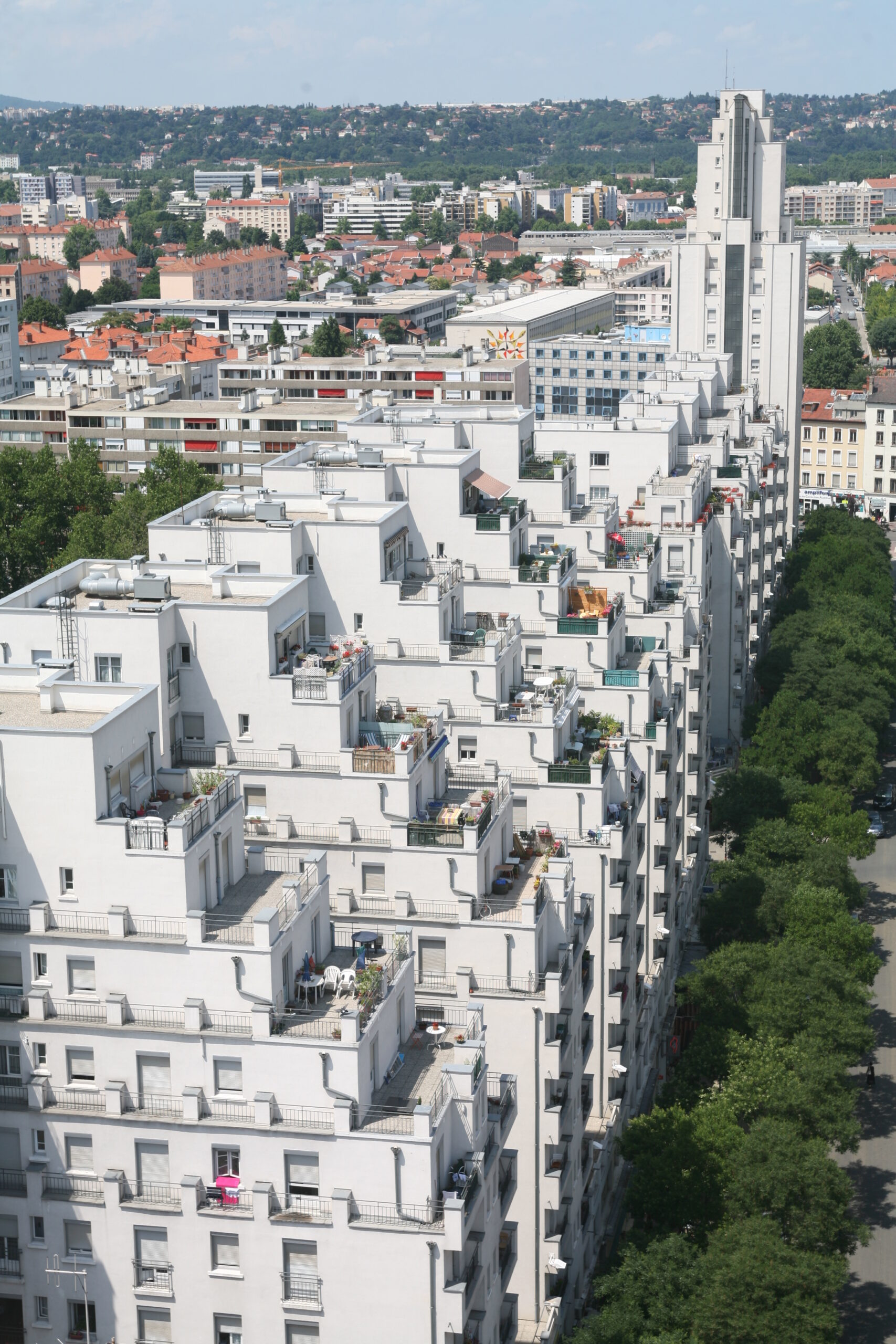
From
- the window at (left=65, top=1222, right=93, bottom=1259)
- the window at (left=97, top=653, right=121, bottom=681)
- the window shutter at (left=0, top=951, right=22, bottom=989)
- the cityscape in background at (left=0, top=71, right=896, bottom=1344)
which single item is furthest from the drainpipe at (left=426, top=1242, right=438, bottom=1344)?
the window at (left=97, top=653, right=121, bottom=681)

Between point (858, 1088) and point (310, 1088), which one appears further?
point (858, 1088)

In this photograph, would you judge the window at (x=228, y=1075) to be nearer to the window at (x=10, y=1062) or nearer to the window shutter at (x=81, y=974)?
the window shutter at (x=81, y=974)

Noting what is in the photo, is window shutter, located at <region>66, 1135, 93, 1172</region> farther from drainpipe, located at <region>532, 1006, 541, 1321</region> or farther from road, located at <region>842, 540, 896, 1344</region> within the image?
A: road, located at <region>842, 540, 896, 1344</region>

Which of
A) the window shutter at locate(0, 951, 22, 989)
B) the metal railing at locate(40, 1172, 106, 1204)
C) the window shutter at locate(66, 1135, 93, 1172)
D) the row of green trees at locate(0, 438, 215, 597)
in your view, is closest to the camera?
the metal railing at locate(40, 1172, 106, 1204)

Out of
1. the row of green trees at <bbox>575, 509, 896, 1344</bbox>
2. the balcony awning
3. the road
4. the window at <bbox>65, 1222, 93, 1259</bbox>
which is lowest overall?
the road

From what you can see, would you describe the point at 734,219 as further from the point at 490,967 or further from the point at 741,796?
the point at 490,967

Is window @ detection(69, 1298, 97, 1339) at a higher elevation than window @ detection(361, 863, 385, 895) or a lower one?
lower

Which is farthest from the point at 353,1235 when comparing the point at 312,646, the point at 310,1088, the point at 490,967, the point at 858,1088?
the point at 858,1088

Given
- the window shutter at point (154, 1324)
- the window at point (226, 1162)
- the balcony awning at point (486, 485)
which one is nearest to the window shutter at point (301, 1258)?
the window at point (226, 1162)
